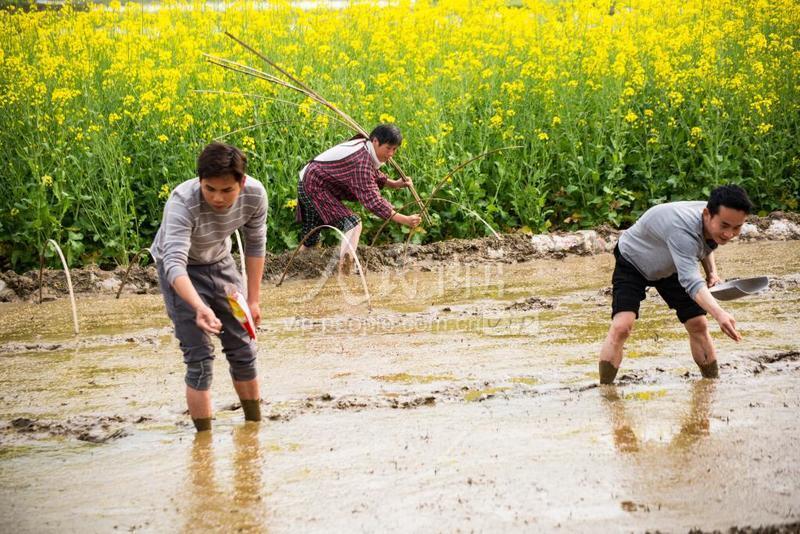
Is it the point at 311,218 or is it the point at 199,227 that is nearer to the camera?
the point at 199,227

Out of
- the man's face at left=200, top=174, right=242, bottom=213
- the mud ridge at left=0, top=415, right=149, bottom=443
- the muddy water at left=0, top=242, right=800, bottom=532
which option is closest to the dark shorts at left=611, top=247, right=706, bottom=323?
the muddy water at left=0, top=242, right=800, bottom=532

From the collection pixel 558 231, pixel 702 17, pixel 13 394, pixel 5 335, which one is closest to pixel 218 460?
pixel 13 394

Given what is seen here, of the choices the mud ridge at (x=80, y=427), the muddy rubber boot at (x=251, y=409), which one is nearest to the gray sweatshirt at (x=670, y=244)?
the muddy rubber boot at (x=251, y=409)

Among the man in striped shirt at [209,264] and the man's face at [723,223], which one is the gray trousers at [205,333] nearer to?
the man in striped shirt at [209,264]

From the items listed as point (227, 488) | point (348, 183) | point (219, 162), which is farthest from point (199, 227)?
point (348, 183)

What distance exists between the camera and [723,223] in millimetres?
4438

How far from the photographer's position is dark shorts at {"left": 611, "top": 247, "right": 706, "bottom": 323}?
493 centimetres

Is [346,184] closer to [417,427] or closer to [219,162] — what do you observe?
[417,427]

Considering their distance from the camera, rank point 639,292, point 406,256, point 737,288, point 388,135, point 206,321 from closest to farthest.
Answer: point 206,321, point 737,288, point 639,292, point 388,135, point 406,256

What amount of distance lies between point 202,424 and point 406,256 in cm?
525

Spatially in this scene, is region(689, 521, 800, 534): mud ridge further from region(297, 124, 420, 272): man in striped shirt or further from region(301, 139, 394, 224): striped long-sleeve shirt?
region(301, 139, 394, 224): striped long-sleeve shirt

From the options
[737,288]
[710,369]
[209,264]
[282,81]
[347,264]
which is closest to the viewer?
[209,264]

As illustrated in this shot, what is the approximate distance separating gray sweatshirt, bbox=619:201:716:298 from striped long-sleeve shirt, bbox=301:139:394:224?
3782 mm

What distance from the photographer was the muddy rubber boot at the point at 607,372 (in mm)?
4973
